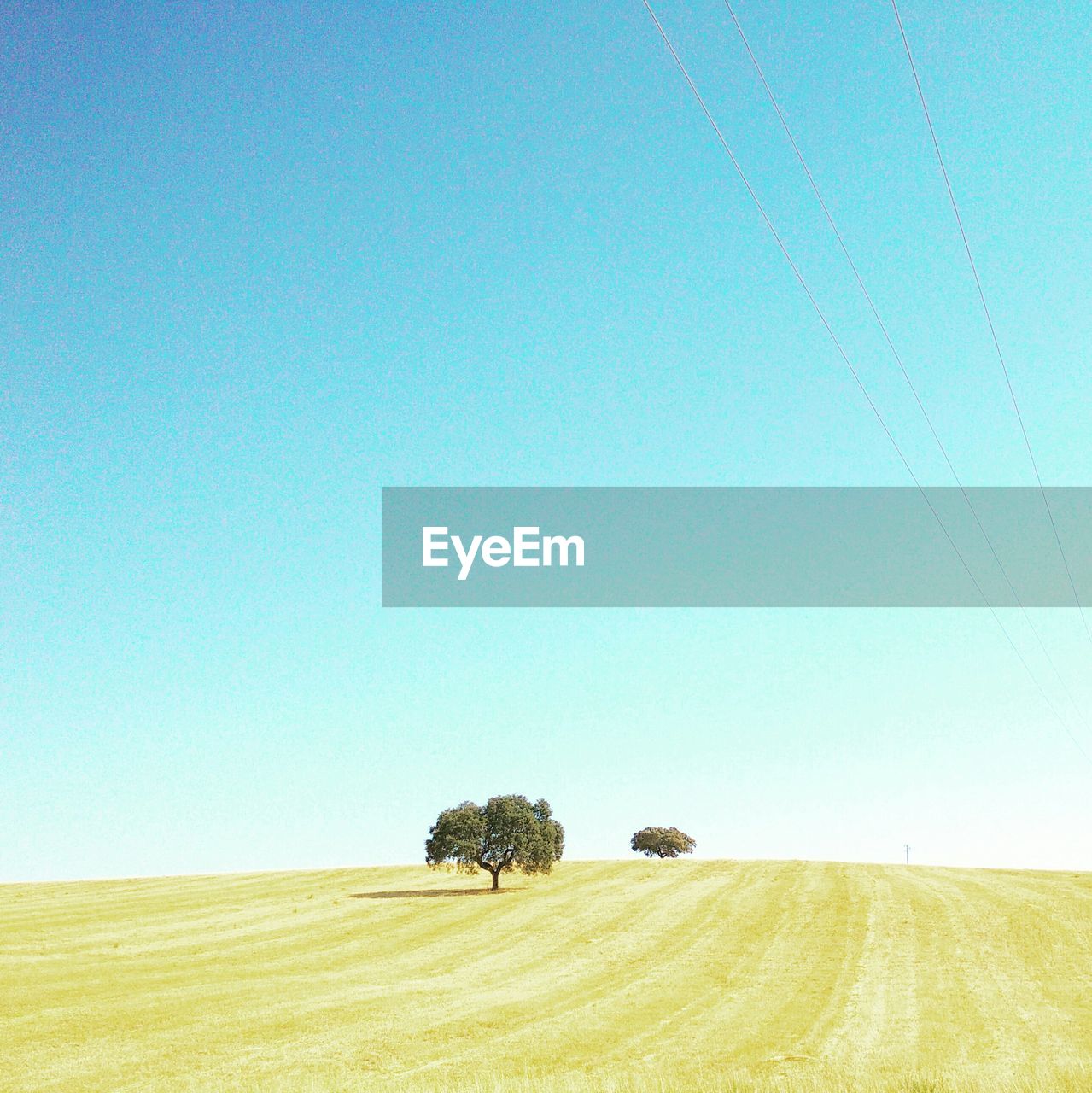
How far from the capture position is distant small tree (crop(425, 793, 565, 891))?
242 feet

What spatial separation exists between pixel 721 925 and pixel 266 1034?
31.2m

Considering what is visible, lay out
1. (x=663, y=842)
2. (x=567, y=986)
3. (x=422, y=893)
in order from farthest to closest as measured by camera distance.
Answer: (x=663, y=842) < (x=422, y=893) < (x=567, y=986)

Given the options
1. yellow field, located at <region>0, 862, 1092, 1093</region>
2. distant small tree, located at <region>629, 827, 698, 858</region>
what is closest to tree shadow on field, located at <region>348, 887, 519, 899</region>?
yellow field, located at <region>0, 862, 1092, 1093</region>

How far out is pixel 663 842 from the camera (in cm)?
11431

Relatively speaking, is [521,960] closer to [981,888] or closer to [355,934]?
[355,934]

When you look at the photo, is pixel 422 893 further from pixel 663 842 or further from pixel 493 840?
pixel 663 842

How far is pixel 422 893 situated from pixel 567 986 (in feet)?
117

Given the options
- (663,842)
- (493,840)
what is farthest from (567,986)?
(663,842)

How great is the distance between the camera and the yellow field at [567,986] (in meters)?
27.5

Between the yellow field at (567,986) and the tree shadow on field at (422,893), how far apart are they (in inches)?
A: 20.9

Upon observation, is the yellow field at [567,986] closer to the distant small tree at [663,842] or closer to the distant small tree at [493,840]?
the distant small tree at [493,840]

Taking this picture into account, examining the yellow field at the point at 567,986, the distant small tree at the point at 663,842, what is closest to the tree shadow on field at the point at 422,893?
the yellow field at the point at 567,986

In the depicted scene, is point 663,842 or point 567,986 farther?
point 663,842

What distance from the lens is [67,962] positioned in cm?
4753
